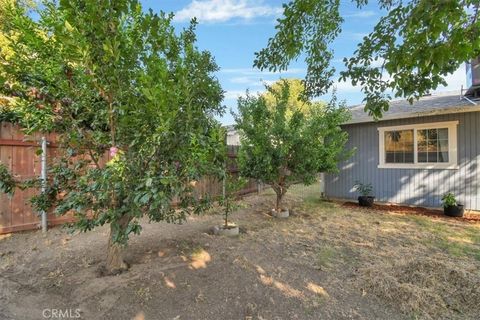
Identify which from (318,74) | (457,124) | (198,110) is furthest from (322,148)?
(198,110)

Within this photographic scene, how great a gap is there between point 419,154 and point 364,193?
71.3 inches

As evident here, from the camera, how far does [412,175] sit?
7586 mm

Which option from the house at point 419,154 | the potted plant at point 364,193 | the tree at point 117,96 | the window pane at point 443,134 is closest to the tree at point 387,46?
the tree at point 117,96

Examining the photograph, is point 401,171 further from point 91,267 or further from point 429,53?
point 91,267

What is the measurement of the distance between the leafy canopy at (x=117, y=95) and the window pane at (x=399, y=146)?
22.7 feet

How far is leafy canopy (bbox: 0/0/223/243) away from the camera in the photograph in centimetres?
219

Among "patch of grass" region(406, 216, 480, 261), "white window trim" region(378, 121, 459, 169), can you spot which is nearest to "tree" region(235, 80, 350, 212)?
"patch of grass" region(406, 216, 480, 261)

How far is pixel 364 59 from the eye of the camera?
3467 mm

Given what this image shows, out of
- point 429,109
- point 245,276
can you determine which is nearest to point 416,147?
point 429,109

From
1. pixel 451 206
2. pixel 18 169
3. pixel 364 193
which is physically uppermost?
pixel 18 169

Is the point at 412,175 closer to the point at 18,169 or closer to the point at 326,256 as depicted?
the point at 326,256

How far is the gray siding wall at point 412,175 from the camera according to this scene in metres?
6.65

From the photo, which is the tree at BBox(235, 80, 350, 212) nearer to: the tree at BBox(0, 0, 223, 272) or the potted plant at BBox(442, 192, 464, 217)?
the potted plant at BBox(442, 192, 464, 217)

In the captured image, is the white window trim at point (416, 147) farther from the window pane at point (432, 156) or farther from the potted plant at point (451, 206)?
the potted plant at point (451, 206)
